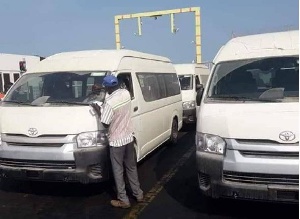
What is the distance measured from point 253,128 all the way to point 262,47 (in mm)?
1623

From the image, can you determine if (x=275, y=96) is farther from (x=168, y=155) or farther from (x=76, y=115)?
(x=168, y=155)

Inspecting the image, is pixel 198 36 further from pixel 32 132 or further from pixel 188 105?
pixel 32 132

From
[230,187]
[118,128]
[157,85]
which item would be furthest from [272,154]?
[157,85]

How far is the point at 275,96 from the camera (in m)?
4.61

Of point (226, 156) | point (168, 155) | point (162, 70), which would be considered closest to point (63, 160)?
point (226, 156)

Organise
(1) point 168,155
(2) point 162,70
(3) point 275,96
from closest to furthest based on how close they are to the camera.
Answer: (3) point 275,96, (1) point 168,155, (2) point 162,70

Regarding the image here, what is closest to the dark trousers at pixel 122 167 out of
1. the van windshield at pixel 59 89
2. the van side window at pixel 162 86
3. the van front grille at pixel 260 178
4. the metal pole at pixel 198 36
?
the van windshield at pixel 59 89

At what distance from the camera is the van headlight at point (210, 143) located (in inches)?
171

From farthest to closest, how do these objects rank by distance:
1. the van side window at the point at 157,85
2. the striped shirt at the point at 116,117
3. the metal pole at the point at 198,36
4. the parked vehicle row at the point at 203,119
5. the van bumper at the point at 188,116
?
the metal pole at the point at 198,36, the van bumper at the point at 188,116, the van side window at the point at 157,85, the striped shirt at the point at 116,117, the parked vehicle row at the point at 203,119

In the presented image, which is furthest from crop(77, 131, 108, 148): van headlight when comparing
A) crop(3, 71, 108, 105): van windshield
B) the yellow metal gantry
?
the yellow metal gantry

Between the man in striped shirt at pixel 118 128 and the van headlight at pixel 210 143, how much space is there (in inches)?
42.1

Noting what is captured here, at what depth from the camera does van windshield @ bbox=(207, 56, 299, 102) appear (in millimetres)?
4723

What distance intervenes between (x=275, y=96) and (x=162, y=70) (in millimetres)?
4636

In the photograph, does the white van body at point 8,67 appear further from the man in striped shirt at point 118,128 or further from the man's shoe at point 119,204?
the man's shoe at point 119,204
